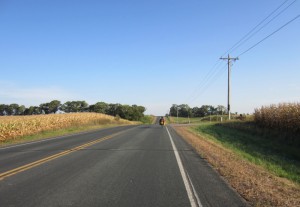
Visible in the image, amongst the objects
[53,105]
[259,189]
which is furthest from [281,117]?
[53,105]

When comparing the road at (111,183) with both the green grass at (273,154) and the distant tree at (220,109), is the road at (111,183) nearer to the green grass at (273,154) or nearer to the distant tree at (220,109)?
the green grass at (273,154)

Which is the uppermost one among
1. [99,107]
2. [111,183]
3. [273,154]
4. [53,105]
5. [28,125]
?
[99,107]

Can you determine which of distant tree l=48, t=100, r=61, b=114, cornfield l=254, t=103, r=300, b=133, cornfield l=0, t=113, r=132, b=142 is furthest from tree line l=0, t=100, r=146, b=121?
cornfield l=254, t=103, r=300, b=133

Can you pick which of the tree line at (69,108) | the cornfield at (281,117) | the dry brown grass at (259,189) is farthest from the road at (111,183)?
the tree line at (69,108)

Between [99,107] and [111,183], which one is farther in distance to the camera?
[99,107]

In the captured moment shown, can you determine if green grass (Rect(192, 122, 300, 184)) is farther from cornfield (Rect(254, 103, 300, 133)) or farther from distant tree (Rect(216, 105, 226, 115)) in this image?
distant tree (Rect(216, 105, 226, 115))

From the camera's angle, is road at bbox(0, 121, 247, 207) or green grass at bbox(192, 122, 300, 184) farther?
green grass at bbox(192, 122, 300, 184)

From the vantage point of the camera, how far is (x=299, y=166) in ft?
58.9

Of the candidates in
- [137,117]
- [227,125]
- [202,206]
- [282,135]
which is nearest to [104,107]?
[137,117]

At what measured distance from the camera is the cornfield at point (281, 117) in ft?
90.3

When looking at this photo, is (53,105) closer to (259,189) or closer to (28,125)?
(28,125)

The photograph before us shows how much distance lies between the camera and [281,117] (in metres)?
30.5

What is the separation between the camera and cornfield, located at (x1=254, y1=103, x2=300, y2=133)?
90.3ft

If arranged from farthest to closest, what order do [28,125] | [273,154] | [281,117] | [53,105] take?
[53,105]
[28,125]
[281,117]
[273,154]
